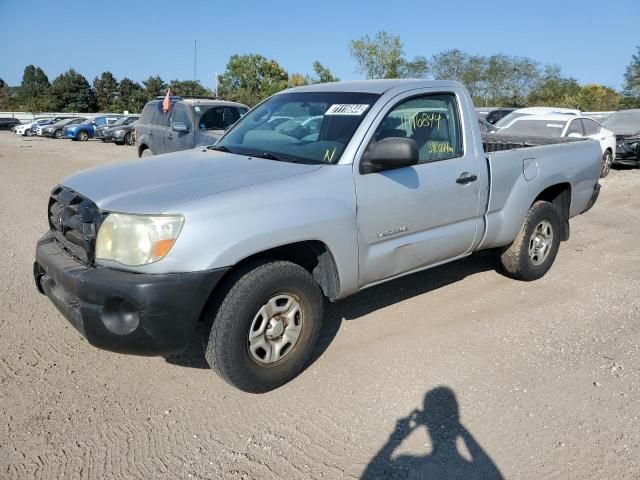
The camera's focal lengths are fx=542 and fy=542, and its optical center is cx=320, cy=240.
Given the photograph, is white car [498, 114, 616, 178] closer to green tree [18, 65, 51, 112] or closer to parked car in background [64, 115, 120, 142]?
parked car in background [64, 115, 120, 142]

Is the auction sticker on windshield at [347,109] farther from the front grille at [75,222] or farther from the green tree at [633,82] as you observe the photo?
the green tree at [633,82]

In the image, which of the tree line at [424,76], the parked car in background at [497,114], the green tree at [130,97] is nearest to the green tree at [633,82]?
the tree line at [424,76]

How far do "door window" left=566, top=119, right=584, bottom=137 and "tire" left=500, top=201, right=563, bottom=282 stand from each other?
815 centimetres

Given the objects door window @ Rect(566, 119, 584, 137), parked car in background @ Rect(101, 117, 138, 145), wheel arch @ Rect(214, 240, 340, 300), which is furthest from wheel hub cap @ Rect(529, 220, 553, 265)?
parked car in background @ Rect(101, 117, 138, 145)

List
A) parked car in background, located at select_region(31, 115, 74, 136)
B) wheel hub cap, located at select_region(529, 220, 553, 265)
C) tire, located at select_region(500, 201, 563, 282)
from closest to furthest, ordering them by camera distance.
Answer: tire, located at select_region(500, 201, 563, 282) → wheel hub cap, located at select_region(529, 220, 553, 265) → parked car in background, located at select_region(31, 115, 74, 136)

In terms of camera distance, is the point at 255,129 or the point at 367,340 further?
the point at 255,129

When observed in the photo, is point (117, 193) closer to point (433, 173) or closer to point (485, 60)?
point (433, 173)

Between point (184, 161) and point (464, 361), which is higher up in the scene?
point (184, 161)

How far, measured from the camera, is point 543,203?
5102 millimetres

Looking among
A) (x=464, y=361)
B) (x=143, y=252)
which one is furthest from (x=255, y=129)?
(x=464, y=361)

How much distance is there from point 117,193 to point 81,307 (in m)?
0.67

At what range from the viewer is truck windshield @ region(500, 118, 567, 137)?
1243 cm

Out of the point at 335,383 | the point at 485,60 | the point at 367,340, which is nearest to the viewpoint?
the point at 335,383

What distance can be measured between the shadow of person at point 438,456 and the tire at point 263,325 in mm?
780
